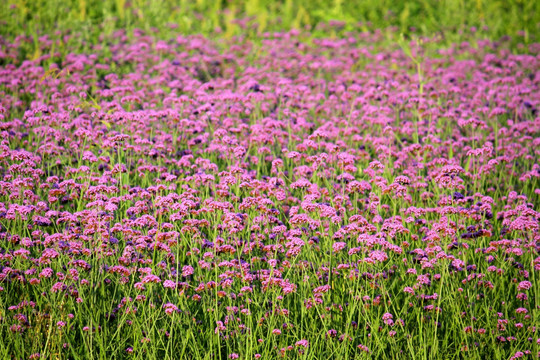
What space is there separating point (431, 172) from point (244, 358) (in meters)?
3.08

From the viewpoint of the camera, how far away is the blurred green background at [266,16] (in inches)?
406

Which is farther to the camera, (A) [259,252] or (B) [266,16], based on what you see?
(B) [266,16]

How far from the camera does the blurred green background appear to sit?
1030cm

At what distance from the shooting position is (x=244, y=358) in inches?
143

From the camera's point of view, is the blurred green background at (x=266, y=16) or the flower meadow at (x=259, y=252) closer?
the flower meadow at (x=259, y=252)

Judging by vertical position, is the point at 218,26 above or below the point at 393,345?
above

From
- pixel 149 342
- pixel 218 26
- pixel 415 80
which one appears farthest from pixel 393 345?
pixel 218 26

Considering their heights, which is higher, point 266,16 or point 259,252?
point 266,16

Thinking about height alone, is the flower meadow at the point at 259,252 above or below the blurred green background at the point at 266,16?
below

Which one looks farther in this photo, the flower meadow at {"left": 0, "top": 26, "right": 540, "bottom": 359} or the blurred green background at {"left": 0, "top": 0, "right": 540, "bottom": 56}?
the blurred green background at {"left": 0, "top": 0, "right": 540, "bottom": 56}

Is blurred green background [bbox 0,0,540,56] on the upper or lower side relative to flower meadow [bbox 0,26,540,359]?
upper

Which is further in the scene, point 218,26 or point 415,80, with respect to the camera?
point 218,26

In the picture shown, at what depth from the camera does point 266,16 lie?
13133 millimetres

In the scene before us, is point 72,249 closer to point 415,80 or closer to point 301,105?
point 301,105
